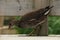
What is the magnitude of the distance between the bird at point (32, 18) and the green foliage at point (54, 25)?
14cm

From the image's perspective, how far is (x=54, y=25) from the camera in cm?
166

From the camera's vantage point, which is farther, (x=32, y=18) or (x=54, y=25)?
(x=54, y=25)

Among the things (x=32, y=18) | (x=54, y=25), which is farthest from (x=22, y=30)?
(x=54, y=25)

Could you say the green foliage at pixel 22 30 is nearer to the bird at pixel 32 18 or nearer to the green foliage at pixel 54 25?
the bird at pixel 32 18

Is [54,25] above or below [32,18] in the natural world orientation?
below

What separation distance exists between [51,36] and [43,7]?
285 millimetres

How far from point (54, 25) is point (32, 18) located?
0.30 m

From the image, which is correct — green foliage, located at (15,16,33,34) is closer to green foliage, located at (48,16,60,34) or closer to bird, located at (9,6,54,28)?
bird, located at (9,6,54,28)

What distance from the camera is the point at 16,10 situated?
4.89ft

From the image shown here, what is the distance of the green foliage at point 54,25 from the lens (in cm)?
159

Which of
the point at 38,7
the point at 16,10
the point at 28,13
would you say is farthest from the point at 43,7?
the point at 16,10

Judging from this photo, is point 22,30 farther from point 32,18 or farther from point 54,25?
point 54,25

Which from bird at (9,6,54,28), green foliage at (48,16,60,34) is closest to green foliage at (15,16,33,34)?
bird at (9,6,54,28)

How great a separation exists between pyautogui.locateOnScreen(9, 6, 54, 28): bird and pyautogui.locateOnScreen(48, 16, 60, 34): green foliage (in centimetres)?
14
